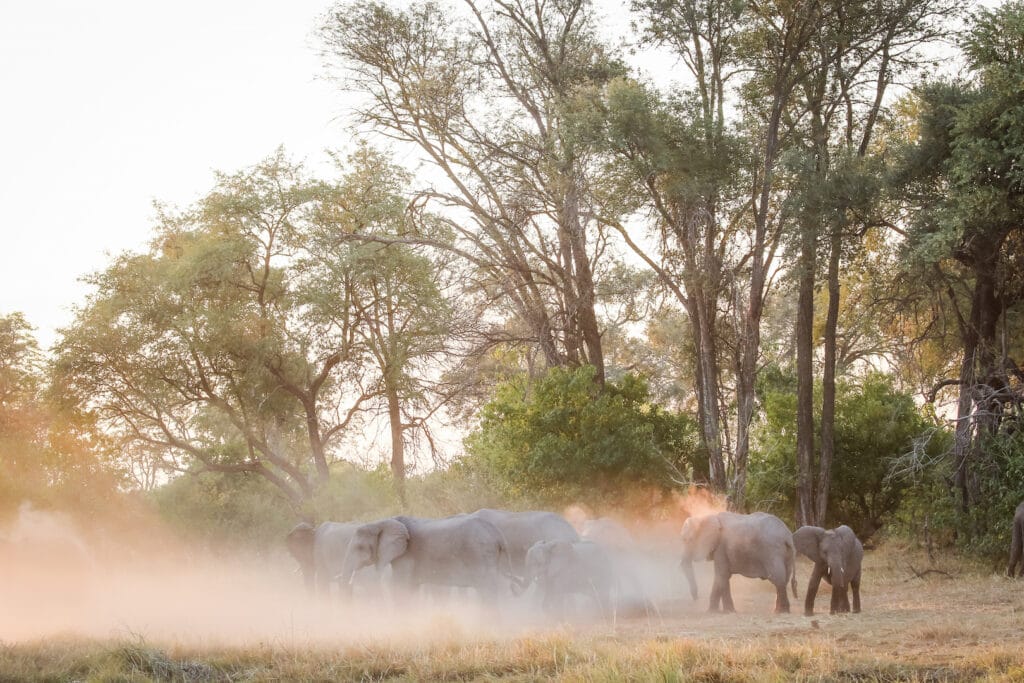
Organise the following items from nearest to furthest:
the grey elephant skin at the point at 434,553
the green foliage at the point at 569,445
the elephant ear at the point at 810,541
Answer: the elephant ear at the point at 810,541
the grey elephant skin at the point at 434,553
the green foliage at the point at 569,445

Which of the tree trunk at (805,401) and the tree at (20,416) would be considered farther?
the tree at (20,416)

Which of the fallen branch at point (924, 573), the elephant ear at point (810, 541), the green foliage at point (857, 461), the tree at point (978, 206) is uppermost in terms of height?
the tree at point (978, 206)

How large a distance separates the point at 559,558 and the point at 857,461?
13.6m

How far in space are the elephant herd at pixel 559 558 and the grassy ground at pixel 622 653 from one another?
43.6 inches

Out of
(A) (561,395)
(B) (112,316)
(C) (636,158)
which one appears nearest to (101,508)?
(B) (112,316)

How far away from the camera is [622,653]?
12453 millimetres

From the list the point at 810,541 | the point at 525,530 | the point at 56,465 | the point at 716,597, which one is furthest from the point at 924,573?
the point at 56,465

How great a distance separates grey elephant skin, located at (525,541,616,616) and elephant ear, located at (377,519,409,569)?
2241 mm

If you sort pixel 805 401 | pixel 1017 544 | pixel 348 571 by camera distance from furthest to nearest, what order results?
pixel 805 401 → pixel 1017 544 → pixel 348 571

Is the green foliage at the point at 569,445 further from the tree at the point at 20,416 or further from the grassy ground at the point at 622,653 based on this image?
the tree at the point at 20,416

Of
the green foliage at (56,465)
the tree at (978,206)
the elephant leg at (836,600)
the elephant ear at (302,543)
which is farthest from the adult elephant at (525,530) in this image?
the green foliage at (56,465)

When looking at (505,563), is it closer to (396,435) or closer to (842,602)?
(842,602)

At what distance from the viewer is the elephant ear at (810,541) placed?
18.2 metres

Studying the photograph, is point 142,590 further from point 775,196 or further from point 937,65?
point 937,65
